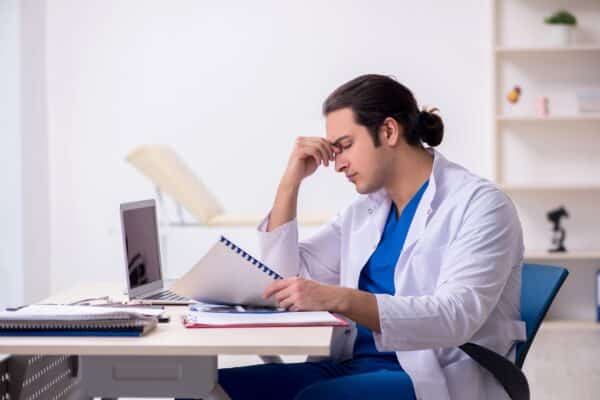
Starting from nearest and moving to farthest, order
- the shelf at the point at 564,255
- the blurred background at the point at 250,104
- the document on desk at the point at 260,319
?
the document on desk at the point at 260,319, the shelf at the point at 564,255, the blurred background at the point at 250,104

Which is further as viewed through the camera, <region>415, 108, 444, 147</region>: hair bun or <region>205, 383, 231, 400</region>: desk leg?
<region>415, 108, 444, 147</region>: hair bun

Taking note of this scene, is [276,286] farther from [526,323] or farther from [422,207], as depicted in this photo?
[526,323]

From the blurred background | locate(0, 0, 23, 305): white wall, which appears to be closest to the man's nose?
the blurred background

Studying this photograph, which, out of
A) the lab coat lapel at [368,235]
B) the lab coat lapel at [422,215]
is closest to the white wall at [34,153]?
the lab coat lapel at [368,235]

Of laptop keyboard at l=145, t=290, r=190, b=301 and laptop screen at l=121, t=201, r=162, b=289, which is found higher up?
laptop screen at l=121, t=201, r=162, b=289

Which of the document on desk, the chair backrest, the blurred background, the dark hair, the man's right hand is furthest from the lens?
the blurred background

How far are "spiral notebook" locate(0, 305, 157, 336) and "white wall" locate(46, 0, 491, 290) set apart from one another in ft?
12.6

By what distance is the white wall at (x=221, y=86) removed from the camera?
5.48 m

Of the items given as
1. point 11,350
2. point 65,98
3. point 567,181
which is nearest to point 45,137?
point 65,98

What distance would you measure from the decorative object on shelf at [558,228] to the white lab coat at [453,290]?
325 centimetres

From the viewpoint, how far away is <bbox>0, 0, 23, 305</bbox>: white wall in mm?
5273

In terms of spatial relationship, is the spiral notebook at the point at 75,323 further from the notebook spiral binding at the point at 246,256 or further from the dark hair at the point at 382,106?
the dark hair at the point at 382,106

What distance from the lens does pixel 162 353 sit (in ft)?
4.91

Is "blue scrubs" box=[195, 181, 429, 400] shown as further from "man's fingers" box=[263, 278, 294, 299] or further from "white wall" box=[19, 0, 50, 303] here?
"white wall" box=[19, 0, 50, 303]
